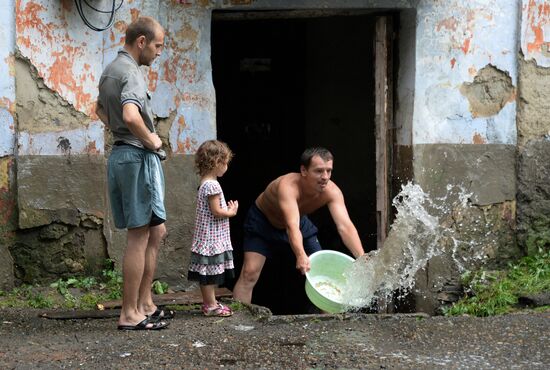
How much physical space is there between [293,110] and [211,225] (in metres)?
5.77

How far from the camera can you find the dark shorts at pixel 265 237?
747 centimetres

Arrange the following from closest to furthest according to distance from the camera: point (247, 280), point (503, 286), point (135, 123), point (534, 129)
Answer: point (135, 123) < point (247, 280) < point (503, 286) < point (534, 129)

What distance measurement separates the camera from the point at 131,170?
581cm

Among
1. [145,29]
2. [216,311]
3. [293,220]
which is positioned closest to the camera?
[145,29]

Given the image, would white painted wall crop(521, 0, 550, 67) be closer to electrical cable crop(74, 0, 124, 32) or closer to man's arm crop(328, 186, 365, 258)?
man's arm crop(328, 186, 365, 258)

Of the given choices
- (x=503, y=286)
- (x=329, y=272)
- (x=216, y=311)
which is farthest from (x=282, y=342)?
(x=503, y=286)

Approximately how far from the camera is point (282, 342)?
5.67m

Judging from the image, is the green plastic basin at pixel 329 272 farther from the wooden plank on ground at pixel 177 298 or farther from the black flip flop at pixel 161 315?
the black flip flop at pixel 161 315

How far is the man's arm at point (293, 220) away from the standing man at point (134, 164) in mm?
1179

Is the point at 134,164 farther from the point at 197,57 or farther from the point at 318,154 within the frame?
the point at 197,57

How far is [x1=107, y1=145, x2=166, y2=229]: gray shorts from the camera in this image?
5.80 metres

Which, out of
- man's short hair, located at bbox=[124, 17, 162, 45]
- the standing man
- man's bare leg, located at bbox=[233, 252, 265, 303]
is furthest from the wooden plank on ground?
man's short hair, located at bbox=[124, 17, 162, 45]

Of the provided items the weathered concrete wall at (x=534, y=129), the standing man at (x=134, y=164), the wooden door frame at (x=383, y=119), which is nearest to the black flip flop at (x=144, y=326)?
the standing man at (x=134, y=164)

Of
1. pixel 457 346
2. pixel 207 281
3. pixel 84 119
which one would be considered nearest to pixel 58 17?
pixel 84 119
